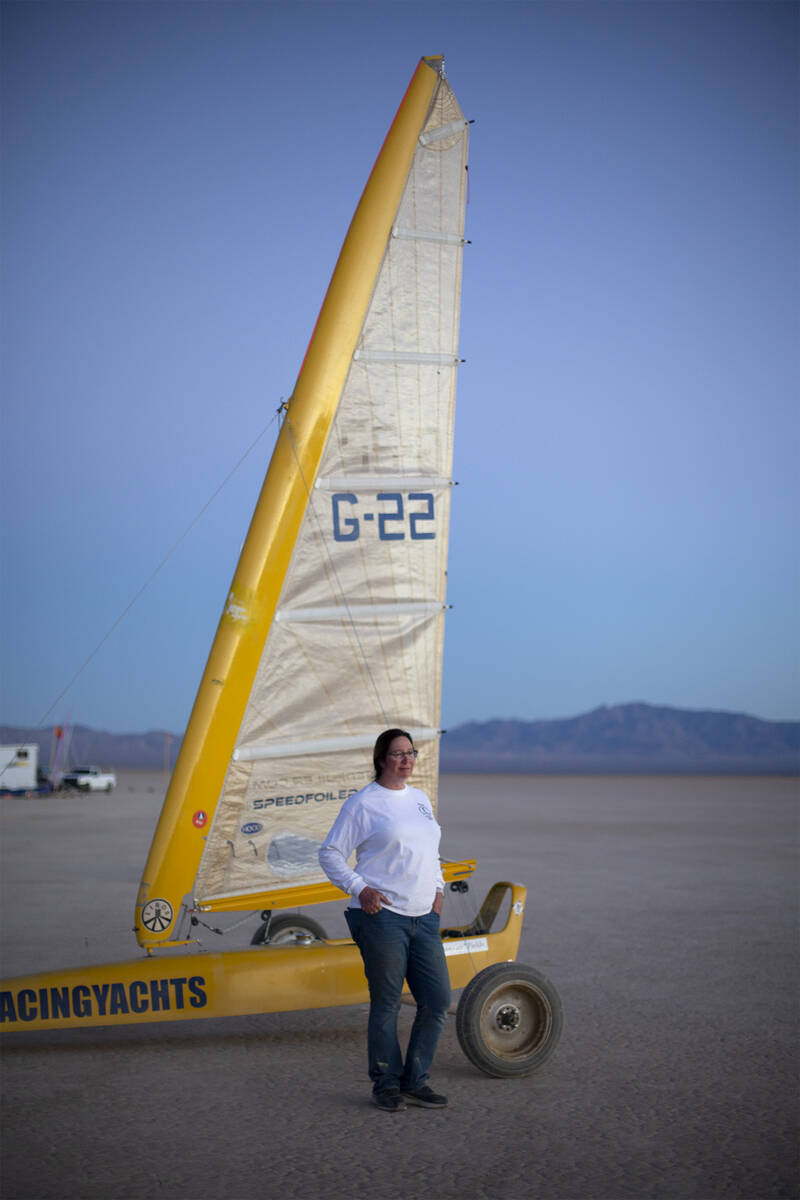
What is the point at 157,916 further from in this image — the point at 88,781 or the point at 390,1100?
the point at 88,781

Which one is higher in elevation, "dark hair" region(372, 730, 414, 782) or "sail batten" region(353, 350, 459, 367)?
"sail batten" region(353, 350, 459, 367)

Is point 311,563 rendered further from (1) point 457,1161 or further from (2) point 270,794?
(1) point 457,1161

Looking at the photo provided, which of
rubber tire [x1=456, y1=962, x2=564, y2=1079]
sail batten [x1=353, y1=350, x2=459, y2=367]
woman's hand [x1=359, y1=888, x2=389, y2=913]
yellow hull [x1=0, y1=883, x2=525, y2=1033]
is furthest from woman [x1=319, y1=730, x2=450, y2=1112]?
sail batten [x1=353, y1=350, x2=459, y2=367]

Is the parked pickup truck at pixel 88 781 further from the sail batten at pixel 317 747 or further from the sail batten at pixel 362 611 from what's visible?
the sail batten at pixel 362 611

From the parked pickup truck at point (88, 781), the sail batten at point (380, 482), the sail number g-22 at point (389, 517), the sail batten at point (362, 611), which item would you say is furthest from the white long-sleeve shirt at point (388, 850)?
the parked pickup truck at point (88, 781)

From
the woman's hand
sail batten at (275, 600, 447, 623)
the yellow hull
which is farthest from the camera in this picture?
sail batten at (275, 600, 447, 623)

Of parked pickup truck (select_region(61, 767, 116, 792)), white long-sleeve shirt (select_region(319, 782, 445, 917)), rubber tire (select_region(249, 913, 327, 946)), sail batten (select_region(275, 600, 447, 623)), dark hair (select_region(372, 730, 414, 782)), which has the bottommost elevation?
parked pickup truck (select_region(61, 767, 116, 792))

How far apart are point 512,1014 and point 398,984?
873 millimetres

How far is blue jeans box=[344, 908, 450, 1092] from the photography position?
4809 millimetres

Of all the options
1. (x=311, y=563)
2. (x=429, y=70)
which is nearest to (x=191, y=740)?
(x=311, y=563)

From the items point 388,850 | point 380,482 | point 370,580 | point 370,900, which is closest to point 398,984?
point 370,900

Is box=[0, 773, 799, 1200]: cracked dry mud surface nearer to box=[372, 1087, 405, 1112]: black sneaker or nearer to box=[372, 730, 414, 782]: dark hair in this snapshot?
box=[372, 1087, 405, 1112]: black sneaker

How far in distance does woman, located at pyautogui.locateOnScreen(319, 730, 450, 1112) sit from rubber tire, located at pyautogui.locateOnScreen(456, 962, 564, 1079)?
37 cm

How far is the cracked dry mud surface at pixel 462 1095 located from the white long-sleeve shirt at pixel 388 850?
950mm
